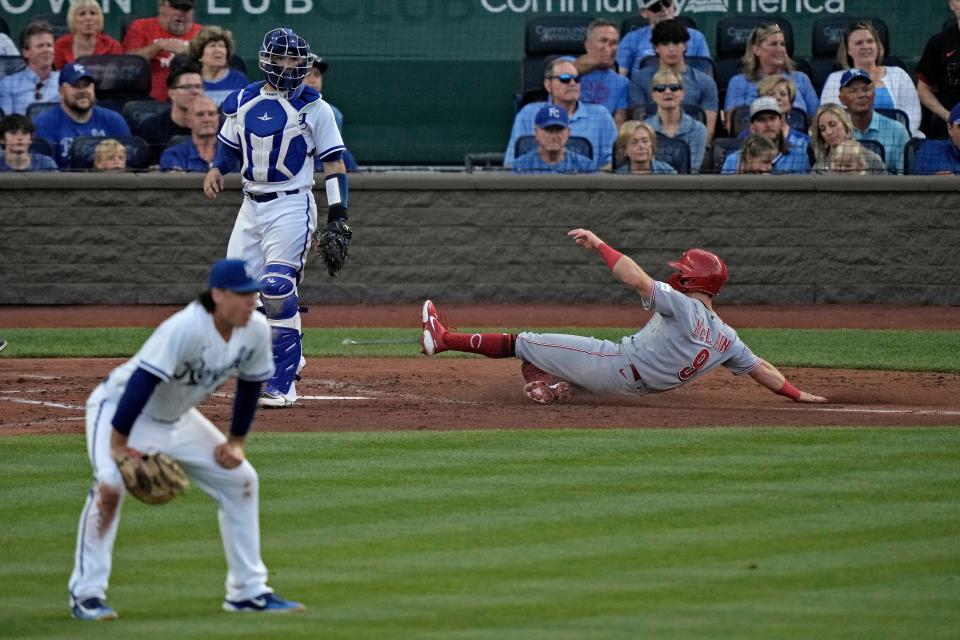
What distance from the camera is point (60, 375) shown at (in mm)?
11148

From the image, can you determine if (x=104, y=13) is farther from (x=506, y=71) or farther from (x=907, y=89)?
(x=907, y=89)

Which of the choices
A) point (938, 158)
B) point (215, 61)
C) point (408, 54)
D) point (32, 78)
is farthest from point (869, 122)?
point (32, 78)

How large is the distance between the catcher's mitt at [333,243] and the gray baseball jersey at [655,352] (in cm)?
125

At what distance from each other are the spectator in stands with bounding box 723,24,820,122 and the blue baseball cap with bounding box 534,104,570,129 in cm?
191

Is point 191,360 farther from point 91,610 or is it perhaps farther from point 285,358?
point 285,358

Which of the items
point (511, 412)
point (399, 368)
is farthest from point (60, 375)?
point (511, 412)

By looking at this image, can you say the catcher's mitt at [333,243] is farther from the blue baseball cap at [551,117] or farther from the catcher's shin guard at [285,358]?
the blue baseball cap at [551,117]

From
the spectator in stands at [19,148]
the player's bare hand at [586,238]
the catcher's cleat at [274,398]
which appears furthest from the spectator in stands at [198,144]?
the player's bare hand at [586,238]

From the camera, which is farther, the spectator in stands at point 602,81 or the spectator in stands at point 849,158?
the spectator in stands at point 602,81

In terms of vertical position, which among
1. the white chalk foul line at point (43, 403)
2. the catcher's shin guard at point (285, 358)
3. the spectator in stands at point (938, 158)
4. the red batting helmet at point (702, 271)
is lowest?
the white chalk foul line at point (43, 403)

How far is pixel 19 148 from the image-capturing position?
1436 centimetres

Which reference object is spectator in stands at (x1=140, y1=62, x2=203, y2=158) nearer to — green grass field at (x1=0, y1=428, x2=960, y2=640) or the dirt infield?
the dirt infield

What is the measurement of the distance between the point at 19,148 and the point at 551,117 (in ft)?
16.0

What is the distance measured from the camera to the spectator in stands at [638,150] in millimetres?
14338
